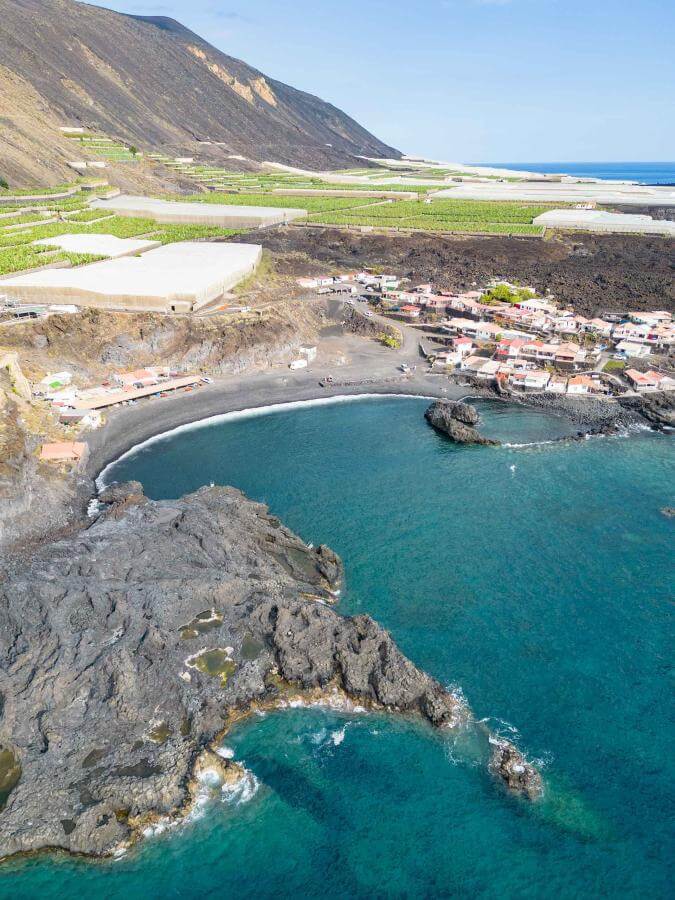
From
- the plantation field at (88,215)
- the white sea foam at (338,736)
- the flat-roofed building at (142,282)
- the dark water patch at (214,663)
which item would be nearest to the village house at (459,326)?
the flat-roofed building at (142,282)

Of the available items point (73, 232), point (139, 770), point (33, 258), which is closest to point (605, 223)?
point (73, 232)

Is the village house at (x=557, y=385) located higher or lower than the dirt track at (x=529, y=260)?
lower

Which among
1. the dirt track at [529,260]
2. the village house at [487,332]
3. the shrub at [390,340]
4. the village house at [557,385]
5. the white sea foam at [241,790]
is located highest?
the dirt track at [529,260]

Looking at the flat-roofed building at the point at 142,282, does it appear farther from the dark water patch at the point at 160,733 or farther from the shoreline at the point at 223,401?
the dark water patch at the point at 160,733

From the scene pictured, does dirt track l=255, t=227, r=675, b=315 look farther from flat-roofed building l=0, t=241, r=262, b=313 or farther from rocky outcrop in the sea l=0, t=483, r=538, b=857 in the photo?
rocky outcrop in the sea l=0, t=483, r=538, b=857

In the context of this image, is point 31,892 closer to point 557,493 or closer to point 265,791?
point 265,791

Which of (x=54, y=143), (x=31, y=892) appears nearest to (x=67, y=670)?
(x=31, y=892)
